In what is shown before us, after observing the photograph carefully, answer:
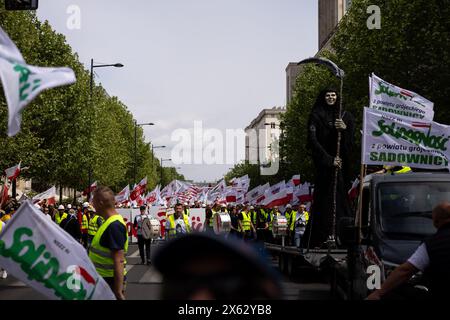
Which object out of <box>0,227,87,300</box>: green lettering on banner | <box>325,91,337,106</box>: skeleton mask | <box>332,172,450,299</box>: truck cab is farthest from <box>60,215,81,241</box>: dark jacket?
<box>0,227,87,300</box>: green lettering on banner

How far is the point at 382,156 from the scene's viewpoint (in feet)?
34.3

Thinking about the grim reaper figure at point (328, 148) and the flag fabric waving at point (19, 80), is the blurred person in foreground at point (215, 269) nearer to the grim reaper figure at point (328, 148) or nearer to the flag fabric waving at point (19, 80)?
the flag fabric waving at point (19, 80)

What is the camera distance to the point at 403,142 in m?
10.6

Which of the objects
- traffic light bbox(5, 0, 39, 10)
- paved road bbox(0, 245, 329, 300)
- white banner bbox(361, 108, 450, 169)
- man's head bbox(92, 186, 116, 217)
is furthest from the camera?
paved road bbox(0, 245, 329, 300)

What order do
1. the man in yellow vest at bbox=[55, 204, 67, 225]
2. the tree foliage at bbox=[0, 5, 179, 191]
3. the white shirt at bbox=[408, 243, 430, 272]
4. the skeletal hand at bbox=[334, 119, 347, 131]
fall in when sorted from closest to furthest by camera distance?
the white shirt at bbox=[408, 243, 430, 272], the skeletal hand at bbox=[334, 119, 347, 131], the man in yellow vest at bbox=[55, 204, 67, 225], the tree foliage at bbox=[0, 5, 179, 191]

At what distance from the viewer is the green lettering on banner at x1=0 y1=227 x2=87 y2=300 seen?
444 centimetres

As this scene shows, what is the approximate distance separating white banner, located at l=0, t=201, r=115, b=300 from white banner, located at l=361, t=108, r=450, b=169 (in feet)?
20.3

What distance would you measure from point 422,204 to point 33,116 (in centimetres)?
Answer: 3425

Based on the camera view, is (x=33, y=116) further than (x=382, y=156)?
Yes

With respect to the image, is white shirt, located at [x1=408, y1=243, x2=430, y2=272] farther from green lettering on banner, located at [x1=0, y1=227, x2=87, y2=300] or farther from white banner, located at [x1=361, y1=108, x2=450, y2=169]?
white banner, located at [x1=361, y1=108, x2=450, y2=169]

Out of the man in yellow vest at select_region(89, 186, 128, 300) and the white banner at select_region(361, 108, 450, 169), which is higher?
the white banner at select_region(361, 108, 450, 169)
